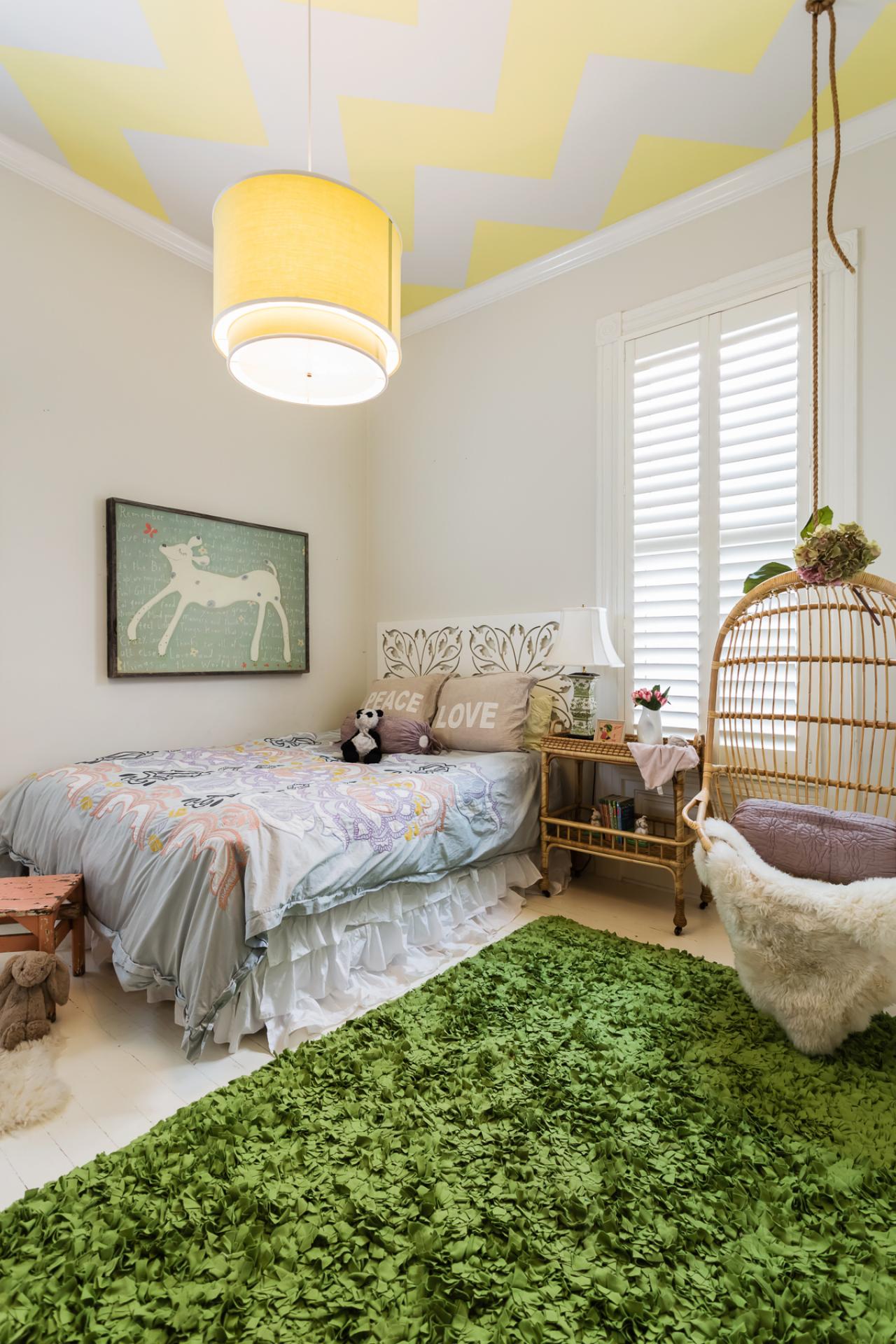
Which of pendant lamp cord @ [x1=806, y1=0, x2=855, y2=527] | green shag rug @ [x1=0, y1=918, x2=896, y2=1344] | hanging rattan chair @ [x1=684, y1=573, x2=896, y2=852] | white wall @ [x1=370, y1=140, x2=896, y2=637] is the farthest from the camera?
white wall @ [x1=370, y1=140, x2=896, y2=637]

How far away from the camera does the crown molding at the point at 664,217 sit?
2541 mm

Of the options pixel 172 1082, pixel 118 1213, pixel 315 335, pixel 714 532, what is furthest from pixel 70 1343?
pixel 714 532

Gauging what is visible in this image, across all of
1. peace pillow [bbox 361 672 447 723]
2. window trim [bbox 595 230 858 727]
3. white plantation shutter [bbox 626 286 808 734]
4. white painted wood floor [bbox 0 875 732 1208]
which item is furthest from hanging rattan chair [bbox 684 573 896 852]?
peace pillow [bbox 361 672 447 723]

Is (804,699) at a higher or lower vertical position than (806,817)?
higher

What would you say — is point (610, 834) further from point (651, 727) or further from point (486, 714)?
point (486, 714)

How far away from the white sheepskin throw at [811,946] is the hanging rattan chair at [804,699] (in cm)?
49

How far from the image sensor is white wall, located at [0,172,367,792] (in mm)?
2779

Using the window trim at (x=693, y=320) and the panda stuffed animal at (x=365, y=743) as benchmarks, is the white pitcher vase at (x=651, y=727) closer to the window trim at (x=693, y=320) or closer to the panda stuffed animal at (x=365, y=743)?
the window trim at (x=693, y=320)

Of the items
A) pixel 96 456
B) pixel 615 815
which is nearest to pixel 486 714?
pixel 615 815

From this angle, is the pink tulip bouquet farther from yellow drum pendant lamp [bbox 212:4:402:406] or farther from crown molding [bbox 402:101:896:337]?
crown molding [bbox 402:101:896:337]

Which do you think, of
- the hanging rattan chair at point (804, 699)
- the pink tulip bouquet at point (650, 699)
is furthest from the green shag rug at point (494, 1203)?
the pink tulip bouquet at point (650, 699)

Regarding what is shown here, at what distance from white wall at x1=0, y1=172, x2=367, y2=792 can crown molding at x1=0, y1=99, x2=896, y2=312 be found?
59 millimetres

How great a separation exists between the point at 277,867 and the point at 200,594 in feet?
6.49

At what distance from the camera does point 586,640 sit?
2.98 m
